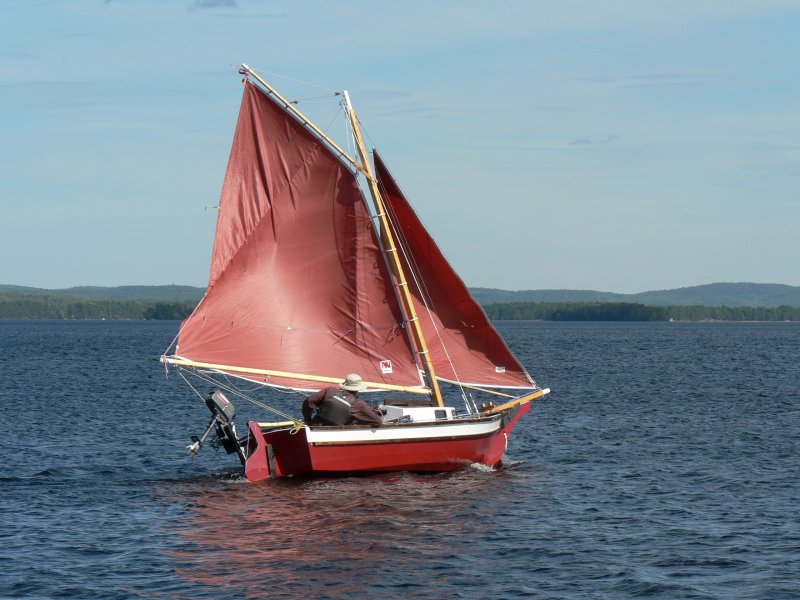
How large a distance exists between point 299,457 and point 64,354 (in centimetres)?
10202

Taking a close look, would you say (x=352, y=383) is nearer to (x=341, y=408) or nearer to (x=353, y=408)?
(x=353, y=408)

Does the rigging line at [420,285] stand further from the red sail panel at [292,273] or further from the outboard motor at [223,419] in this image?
the outboard motor at [223,419]

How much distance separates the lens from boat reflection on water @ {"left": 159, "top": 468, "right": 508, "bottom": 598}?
2539 cm

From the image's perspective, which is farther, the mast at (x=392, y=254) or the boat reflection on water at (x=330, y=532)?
the mast at (x=392, y=254)

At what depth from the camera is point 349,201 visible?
37.9 metres

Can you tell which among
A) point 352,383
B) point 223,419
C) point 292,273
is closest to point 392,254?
point 292,273

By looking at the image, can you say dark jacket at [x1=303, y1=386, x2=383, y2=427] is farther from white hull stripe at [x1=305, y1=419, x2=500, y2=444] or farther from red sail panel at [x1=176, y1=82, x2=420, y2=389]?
red sail panel at [x1=176, y1=82, x2=420, y2=389]

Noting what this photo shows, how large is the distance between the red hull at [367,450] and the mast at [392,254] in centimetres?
173

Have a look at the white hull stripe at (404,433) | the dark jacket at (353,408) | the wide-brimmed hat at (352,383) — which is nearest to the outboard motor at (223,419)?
the dark jacket at (353,408)

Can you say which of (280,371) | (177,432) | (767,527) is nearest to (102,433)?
(177,432)

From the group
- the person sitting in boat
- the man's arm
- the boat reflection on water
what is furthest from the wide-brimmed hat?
the boat reflection on water

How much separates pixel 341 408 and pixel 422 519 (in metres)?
5.28

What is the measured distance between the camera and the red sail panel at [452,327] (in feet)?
129

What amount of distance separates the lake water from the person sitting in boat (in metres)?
1.86
